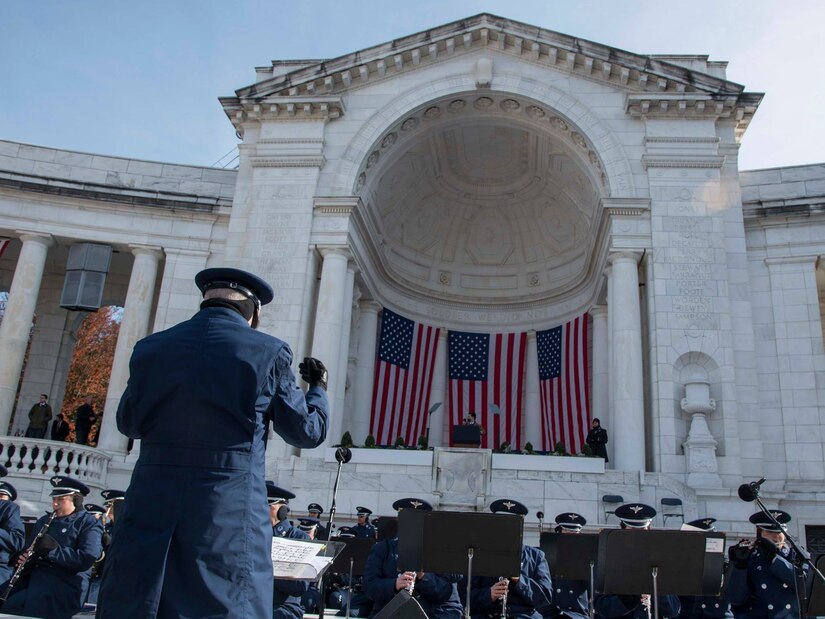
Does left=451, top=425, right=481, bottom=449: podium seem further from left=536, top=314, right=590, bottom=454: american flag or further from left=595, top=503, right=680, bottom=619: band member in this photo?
left=595, top=503, right=680, bottom=619: band member

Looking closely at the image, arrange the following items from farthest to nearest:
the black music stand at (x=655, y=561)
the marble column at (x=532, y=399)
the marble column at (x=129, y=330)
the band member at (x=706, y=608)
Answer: the marble column at (x=532, y=399), the marble column at (x=129, y=330), the band member at (x=706, y=608), the black music stand at (x=655, y=561)

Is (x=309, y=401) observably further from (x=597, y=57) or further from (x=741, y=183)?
(x=741, y=183)

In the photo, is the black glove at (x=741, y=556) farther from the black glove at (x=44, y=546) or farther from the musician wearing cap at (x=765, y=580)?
the black glove at (x=44, y=546)

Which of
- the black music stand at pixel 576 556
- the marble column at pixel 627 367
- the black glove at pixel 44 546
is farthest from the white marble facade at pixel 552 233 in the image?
the black glove at pixel 44 546

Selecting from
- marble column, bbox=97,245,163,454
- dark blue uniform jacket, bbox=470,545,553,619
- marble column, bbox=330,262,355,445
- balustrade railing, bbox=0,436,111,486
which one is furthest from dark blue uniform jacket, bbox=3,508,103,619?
marble column, bbox=97,245,163,454

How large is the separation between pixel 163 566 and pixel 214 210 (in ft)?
71.9

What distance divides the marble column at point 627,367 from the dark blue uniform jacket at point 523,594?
11.7 metres

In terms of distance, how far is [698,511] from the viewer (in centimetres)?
1750

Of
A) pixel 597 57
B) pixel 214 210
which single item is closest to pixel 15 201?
pixel 214 210

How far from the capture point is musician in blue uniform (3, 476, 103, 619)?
7.95 m

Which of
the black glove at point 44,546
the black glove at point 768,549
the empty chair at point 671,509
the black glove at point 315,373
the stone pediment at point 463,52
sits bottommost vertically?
the black glove at point 44,546

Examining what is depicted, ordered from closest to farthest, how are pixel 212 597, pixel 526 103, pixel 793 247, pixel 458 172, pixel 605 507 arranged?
pixel 212 597 → pixel 605 507 → pixel 793 247 → pixel 526 103 → pixel 458 172

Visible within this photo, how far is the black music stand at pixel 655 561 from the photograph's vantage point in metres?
6.78

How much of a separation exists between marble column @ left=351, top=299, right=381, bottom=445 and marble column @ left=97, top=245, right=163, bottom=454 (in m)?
7.09
